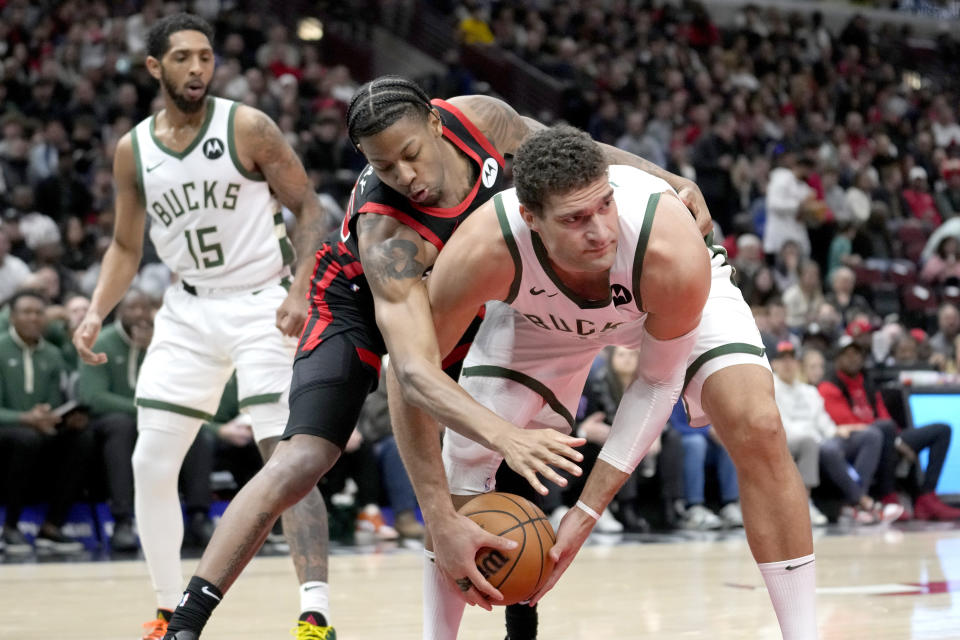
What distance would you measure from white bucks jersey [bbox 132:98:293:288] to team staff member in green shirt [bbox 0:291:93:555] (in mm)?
3214

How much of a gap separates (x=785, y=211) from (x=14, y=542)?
9.19 meters

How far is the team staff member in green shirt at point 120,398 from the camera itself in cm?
731

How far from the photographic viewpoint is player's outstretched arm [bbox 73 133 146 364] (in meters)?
4.64

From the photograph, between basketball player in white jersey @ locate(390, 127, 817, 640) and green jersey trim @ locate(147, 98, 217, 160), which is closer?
basketball player in white jersey @ locate(390, 127, 817, 640)

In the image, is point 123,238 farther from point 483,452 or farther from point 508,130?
point 483,452

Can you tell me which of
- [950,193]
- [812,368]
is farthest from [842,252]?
[812,368]

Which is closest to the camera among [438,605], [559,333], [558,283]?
[558,283]

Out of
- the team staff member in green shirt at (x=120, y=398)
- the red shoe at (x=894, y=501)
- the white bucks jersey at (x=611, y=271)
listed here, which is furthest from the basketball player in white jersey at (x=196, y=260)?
the red shoe at (x=894, y=501)

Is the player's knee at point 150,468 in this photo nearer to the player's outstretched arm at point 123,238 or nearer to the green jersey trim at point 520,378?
the player's outstretched arm at point 123,238

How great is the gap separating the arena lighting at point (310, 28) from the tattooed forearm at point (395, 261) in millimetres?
13669

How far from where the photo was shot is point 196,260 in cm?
460

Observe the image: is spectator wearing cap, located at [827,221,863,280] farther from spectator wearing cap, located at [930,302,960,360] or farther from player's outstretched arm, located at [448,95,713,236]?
player's outstretched arm, located at [448,95,713,236]

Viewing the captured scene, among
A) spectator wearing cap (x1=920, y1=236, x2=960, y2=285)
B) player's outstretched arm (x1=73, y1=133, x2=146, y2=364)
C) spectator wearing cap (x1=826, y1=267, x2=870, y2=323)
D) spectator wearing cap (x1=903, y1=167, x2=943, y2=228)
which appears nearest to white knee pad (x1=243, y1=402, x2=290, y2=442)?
player's outstretched arm (x1=73, y1=133, x2=146, y2=364)

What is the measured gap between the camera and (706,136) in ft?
48.9
